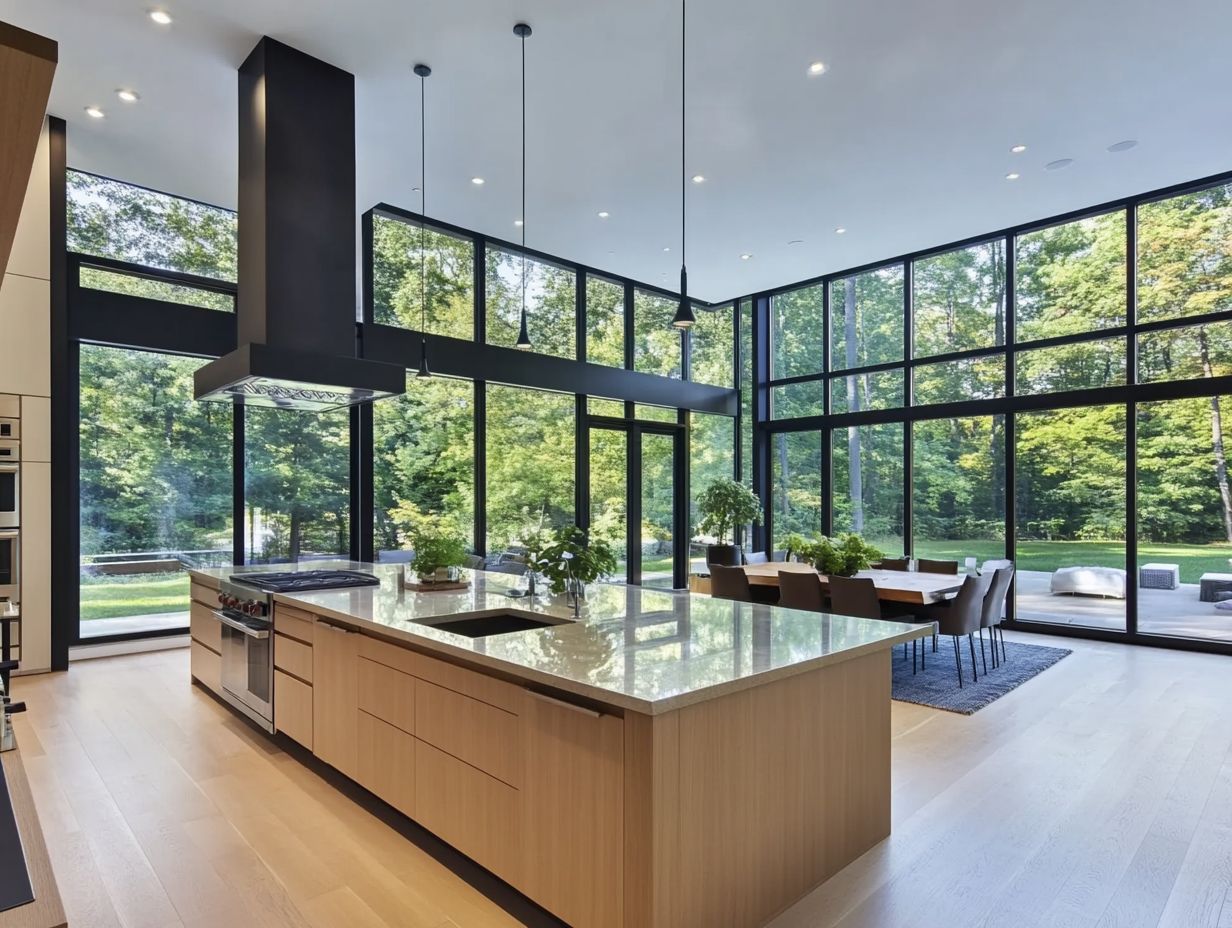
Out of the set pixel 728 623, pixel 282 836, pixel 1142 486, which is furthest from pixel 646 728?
pixel 1142 486

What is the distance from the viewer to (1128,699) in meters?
4.91

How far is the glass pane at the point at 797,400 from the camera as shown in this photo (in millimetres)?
9375

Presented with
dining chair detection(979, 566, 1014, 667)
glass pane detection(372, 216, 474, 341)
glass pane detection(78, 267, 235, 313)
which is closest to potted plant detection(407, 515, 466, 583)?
glass pane detection(372, 216, 474, 341)

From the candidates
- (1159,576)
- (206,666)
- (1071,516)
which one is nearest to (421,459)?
(206,666)

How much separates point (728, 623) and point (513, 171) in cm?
455

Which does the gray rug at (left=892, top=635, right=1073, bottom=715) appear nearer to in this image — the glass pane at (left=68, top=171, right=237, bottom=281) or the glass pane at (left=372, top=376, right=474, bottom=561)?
the glass pane at (left=372, top=376, right=474, bottom=561)

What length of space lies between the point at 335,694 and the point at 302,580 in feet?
3.73

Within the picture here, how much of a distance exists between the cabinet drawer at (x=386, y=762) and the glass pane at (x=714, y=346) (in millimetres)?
7788

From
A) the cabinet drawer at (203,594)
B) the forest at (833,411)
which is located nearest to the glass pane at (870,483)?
the forest at (833,411)

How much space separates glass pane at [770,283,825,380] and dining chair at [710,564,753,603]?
4.23 metres

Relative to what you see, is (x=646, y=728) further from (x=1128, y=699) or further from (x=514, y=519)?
(x=514, y=519)

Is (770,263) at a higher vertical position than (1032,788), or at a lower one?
higher

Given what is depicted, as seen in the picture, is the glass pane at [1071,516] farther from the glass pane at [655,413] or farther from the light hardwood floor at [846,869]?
the glass pane at [655,413]

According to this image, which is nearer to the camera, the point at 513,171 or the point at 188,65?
the point at 188,65
